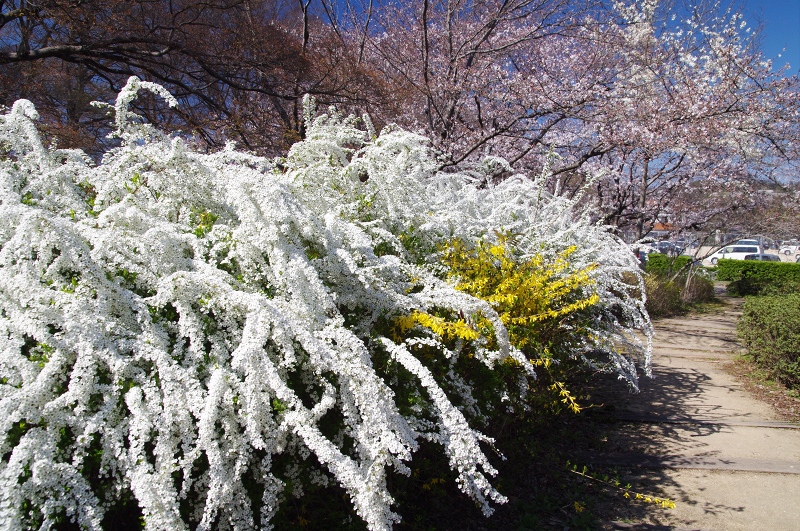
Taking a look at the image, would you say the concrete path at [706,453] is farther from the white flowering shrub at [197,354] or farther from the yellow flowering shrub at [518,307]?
the white flowering shrub at [197,354]

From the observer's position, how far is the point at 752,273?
16812mm

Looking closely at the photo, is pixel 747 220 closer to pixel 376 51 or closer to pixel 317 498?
pixel 376 51

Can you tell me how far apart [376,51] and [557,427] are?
8.80 metres

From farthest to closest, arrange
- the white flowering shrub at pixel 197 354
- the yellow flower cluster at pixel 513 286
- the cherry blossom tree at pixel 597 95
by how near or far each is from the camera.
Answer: the cherry blossom tree at pixel 597 95 < the yellow flower cluster at pixel 513 286 < the white flowering shrub at pixel 197 354

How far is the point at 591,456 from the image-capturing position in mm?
3547

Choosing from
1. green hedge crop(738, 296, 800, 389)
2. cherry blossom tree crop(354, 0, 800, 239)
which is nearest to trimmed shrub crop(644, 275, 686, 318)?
cherry blossom tree crop(354, 0, 800, 239)

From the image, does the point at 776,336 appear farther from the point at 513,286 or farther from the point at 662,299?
the point at 662,299

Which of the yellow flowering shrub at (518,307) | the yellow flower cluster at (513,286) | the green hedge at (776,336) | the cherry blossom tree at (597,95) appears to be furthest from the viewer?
the cherry blossom tree at (597,95)

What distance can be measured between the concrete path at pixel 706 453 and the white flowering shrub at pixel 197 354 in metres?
1.38

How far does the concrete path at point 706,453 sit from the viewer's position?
2832mm

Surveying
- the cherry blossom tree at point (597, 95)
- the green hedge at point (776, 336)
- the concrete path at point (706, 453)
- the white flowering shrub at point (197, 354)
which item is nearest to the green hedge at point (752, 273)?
the cherry blossom tree at point (597, 95)

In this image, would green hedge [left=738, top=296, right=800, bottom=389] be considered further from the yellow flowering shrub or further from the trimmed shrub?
the trimmed shrub

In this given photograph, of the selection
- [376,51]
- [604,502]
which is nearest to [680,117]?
[376,51]

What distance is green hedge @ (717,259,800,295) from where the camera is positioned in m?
14.1
